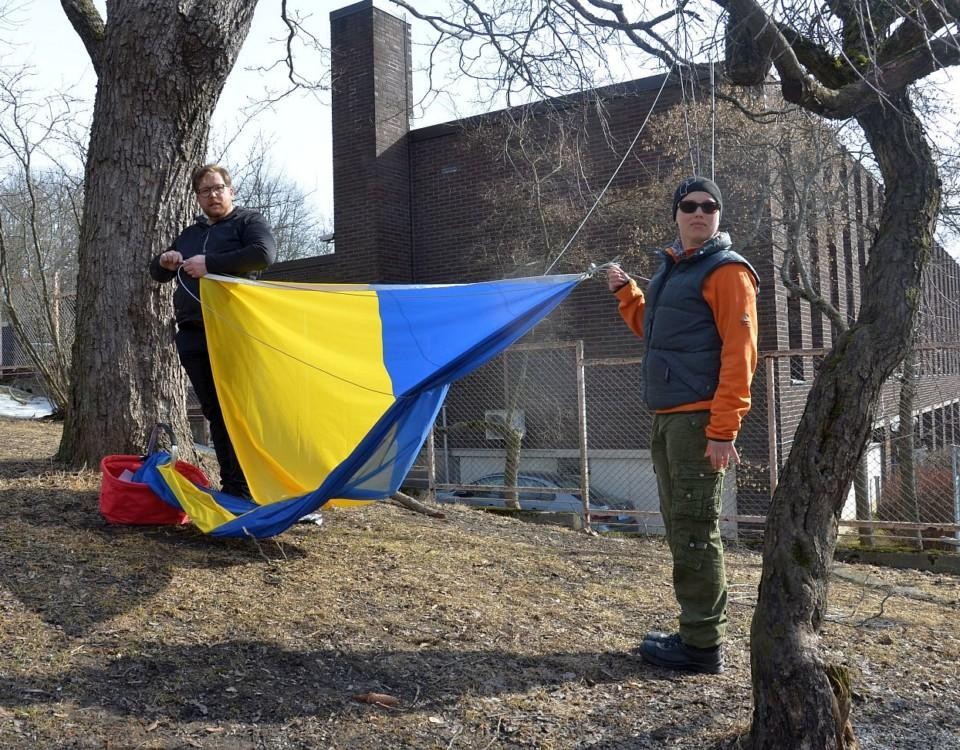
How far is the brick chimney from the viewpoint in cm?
1480

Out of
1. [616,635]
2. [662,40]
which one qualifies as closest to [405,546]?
[616,635]

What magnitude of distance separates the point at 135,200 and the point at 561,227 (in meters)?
7.34

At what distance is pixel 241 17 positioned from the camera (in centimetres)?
503

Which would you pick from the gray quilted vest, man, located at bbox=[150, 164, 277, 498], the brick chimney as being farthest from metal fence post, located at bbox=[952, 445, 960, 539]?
the brick chimney

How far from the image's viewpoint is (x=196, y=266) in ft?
13.5

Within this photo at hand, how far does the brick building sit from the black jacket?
5.65m

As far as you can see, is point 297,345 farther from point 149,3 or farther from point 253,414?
point 149,3

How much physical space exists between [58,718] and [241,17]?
157 inches

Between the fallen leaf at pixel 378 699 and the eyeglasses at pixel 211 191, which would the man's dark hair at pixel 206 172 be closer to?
the eyeglasses at pixel 211 191

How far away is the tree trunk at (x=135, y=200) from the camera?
4.91 metres

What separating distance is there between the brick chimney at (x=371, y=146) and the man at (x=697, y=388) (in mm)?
11862

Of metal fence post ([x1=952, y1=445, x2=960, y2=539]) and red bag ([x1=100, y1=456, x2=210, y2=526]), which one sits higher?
red bag ([x1=100, y1=456, x2=210, y2=526])

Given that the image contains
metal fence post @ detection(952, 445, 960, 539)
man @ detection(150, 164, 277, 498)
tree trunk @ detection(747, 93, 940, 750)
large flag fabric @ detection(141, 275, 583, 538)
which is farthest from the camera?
metal fence post @ detection(952, 445, 960, 539)

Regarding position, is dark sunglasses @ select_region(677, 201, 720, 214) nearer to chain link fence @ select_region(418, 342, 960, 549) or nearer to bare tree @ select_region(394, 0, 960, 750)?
bare tree @ select_region(394, 0, 960, 750)
